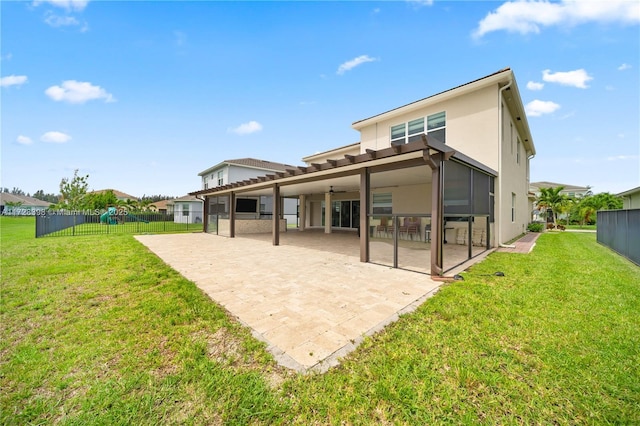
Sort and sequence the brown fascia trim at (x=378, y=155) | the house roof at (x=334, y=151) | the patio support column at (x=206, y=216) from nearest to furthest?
the brown fascia trim at (x=378, y=155)
the house roof at (x=334, y=151)
the patio support column at (x=206, y=216)

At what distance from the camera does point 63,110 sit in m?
13.8

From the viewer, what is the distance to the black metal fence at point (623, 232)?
7146 millimetres

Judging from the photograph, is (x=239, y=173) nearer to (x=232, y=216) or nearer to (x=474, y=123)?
(x=232, y=216)

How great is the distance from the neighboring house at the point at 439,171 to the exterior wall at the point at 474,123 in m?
0.03

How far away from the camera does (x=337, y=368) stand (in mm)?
2402

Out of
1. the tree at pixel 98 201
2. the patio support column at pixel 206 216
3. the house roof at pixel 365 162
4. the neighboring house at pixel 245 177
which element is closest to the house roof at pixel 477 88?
the house roof at pixel 365 162

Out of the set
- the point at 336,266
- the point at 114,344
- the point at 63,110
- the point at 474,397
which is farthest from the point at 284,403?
the point at 63,110

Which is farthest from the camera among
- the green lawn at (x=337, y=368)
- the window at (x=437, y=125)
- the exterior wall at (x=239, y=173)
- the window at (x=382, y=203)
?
the exterior wall at (x=239, y=173)

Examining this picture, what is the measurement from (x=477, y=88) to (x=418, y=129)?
2693 millimetres

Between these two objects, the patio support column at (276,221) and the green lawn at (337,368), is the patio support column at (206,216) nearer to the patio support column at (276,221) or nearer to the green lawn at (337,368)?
the patio support column at (276,221)

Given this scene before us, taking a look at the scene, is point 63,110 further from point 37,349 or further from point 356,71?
point 37,349

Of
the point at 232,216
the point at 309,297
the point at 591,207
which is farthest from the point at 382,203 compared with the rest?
the point at 591,207

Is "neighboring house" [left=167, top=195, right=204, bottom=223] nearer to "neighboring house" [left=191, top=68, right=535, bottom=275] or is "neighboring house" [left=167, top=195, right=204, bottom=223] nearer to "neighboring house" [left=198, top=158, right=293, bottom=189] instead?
"neighboring house" [left=198, top=158, right=293, bottom=189]

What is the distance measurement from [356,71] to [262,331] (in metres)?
13.1
